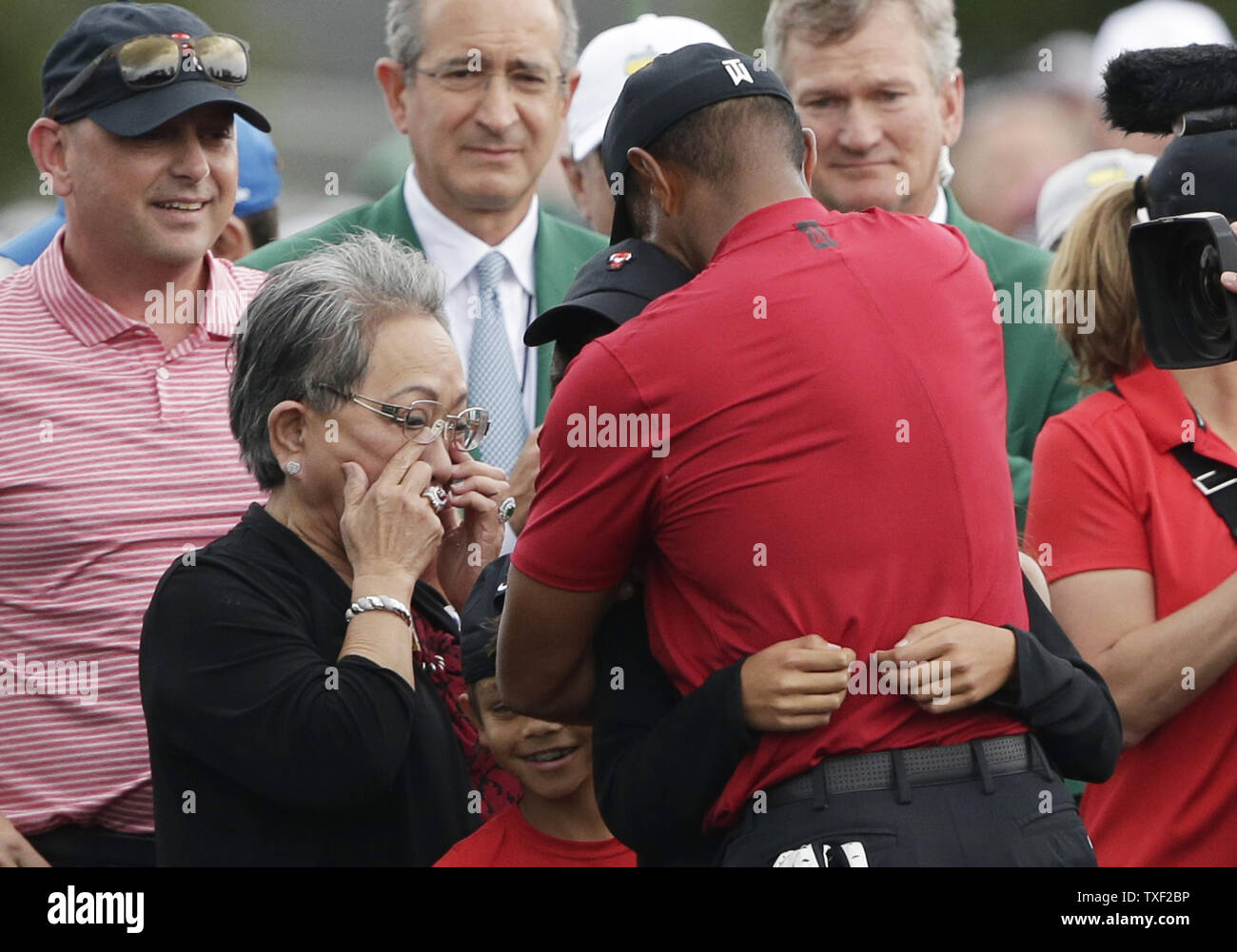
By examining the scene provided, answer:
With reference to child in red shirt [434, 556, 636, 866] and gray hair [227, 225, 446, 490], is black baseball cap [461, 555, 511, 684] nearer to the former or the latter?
child in red shirt [434, 556, 636, 866]

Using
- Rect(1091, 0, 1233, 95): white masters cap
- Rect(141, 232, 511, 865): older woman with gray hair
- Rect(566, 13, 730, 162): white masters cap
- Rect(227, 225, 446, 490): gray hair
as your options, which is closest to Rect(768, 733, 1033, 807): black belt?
Rect(141, 232, 511, 865): older woman with gray hair

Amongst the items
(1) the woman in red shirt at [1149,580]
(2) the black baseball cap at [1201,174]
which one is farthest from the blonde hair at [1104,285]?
(2) the black baseball cap at [1201,174]

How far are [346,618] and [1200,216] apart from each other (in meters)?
1.50

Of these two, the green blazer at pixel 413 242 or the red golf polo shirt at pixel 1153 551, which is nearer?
the red golf polo shirt at pixel 1153 551

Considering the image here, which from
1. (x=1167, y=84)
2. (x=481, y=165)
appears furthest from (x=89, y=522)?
(x=1167, y=84)

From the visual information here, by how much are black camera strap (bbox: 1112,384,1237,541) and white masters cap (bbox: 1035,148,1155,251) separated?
2211 millimetres

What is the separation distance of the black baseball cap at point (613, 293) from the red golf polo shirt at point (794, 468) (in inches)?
5.3

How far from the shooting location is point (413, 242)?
13.7ft

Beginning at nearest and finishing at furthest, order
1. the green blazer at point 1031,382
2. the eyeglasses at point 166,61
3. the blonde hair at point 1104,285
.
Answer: the blonde hair at point 1104,285 → the eyeglasses at point 166,61 → the green blazer at point 1031,382

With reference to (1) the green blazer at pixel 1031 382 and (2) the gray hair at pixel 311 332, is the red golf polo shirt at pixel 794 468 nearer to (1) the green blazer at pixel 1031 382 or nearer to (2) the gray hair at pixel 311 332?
(2) the gray hair at pixel 311 332

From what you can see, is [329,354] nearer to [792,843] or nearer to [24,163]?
[792,843]

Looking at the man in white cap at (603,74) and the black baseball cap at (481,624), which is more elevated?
the man in white cap at (603,74)

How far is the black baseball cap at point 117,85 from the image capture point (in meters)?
3.58

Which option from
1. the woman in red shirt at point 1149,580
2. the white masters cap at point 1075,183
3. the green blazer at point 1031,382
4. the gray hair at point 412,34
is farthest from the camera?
the white masters cap at point 1075,183
